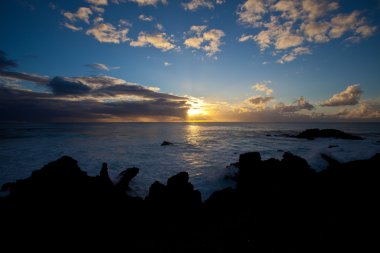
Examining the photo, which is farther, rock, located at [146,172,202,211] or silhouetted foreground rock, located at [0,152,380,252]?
rock, located at [146,172,202,211]

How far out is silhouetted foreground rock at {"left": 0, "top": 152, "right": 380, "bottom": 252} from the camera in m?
6.38

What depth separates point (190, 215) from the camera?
832 centimetres

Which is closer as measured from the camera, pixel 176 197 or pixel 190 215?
pixel 190 215

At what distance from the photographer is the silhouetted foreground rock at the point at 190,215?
6383mm

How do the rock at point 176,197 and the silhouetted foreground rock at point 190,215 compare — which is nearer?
the silhouetted foreground rock at point 190,215

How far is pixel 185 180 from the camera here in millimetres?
9445

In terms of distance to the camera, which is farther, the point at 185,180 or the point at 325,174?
the point at 325,174

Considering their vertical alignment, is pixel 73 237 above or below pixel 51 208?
below

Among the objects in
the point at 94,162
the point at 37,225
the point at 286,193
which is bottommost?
the point at 94,162

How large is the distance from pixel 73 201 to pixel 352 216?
1073cm

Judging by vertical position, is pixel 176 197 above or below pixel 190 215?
above

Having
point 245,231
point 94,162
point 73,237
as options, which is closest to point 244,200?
point 245,231

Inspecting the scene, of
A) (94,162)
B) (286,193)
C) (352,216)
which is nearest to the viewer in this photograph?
(352,216)

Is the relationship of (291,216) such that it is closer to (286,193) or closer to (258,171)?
(286,193)
